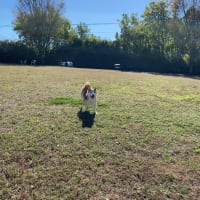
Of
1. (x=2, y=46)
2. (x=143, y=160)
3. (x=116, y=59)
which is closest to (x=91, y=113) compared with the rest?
(x=143, y=160)

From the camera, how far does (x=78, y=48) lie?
28.3 metres

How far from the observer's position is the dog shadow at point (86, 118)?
439 cm

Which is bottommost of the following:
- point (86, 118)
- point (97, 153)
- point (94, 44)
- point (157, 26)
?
point (97, 153)

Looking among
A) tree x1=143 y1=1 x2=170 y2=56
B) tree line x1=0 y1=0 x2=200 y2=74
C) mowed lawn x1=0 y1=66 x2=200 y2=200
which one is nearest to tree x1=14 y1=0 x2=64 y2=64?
tree line x1=0 y1=0 x2=200 y2=74

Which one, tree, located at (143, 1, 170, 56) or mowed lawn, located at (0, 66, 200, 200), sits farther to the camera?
tree, located at (143, 1, 170, 56)

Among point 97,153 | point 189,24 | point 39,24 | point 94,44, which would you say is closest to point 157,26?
point 189,24

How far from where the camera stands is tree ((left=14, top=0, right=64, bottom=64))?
26.9 metres

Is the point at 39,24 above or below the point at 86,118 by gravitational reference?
above

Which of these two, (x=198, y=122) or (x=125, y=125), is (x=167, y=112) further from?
(x=125, y=125)

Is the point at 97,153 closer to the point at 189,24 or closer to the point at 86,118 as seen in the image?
the point at 86,118

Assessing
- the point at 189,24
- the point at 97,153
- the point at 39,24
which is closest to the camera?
the point at 97,153

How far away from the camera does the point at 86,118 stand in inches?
187

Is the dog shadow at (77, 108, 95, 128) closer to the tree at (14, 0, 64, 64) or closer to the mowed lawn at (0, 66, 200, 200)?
the mowed lawn at (0, 66, 200, 200)

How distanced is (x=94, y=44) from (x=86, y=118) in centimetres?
2471
